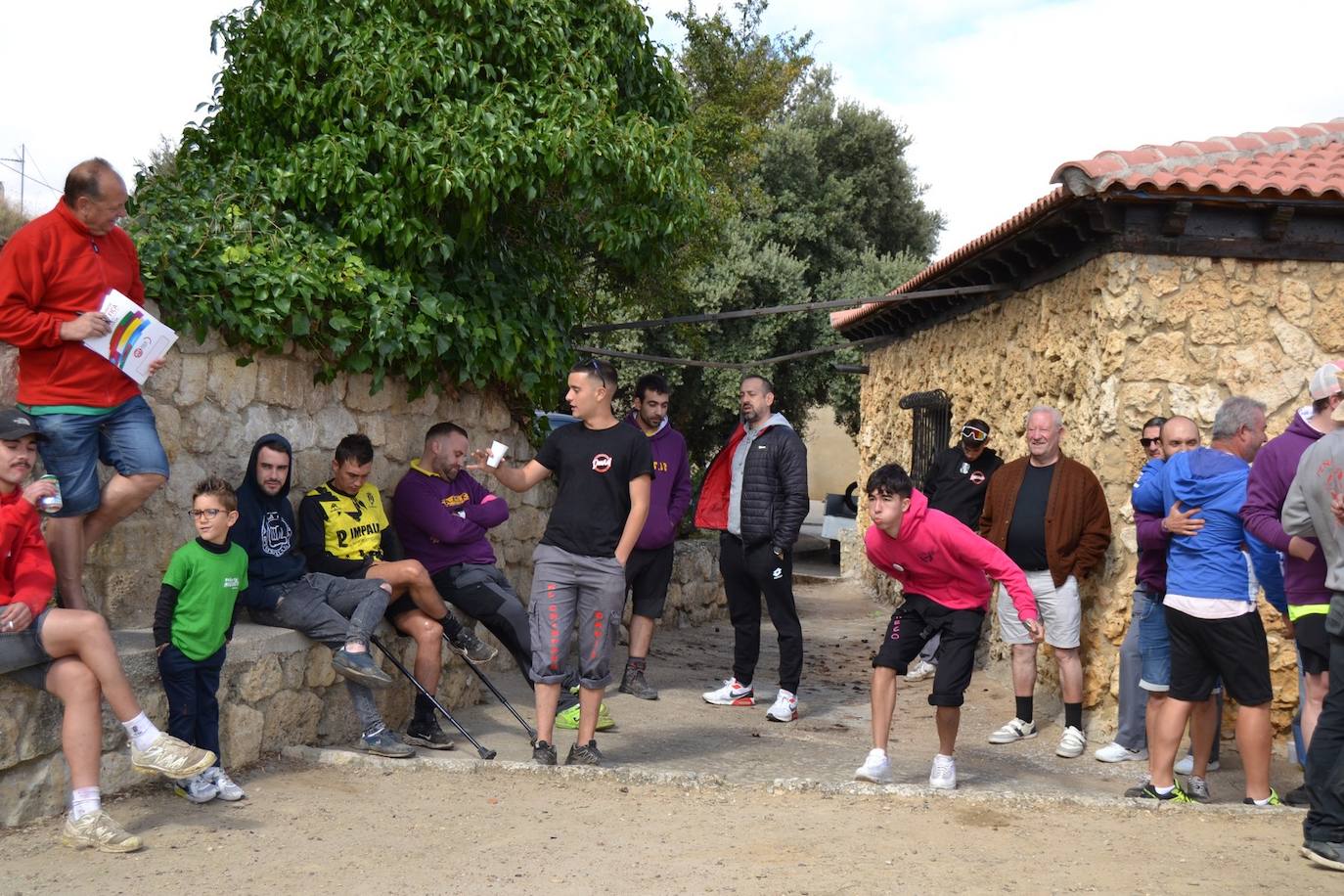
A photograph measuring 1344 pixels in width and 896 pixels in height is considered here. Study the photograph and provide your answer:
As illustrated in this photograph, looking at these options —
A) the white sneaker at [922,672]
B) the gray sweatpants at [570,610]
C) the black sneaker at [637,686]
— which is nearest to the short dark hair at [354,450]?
the gray sweatpants at [570,610]

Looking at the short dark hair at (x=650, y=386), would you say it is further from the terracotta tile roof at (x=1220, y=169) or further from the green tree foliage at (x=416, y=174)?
the terracotta tile roof at (x=1220, y=169)

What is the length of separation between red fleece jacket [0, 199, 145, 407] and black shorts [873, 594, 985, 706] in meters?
3.34

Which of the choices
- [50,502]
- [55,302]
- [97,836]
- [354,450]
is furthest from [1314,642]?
[55,302]

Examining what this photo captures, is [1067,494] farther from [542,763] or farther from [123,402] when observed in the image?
[123,402]

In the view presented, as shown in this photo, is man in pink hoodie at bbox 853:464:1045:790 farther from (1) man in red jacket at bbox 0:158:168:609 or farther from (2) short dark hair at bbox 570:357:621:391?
(1) man in red jacket at bbox 0:158:168:609

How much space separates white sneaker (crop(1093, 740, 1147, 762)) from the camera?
5.98 meters

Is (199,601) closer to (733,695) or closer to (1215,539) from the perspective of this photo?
(733,695)

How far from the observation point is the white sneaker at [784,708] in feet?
22.0

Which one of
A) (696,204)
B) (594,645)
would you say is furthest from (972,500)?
(594,645)

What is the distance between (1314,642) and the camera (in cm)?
464

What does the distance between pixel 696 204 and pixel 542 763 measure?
3787mm

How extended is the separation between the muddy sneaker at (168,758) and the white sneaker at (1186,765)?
430 centimetres

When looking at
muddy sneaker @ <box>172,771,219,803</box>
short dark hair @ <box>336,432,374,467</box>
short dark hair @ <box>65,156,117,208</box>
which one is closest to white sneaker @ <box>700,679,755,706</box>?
short dark hair @ <box>336,432,374,467</box>

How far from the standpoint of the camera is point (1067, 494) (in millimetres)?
6367
